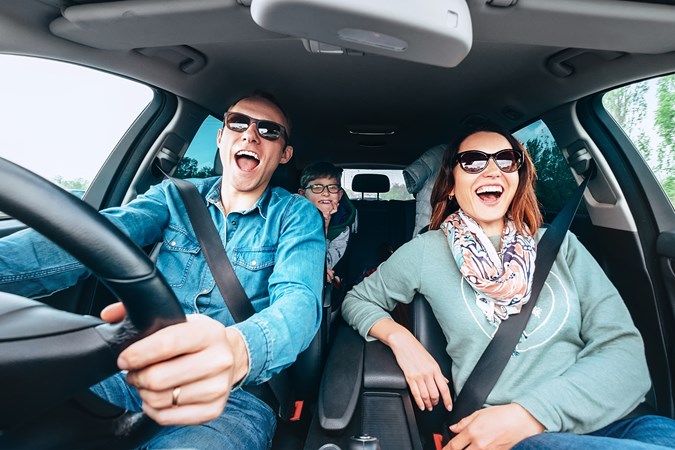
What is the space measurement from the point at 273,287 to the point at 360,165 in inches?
120

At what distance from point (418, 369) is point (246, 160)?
1.04m

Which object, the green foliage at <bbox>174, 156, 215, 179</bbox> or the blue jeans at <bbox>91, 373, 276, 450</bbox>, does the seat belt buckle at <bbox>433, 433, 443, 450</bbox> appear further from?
the green foliage at <bbox>174, 156, 215, 179</bbox>

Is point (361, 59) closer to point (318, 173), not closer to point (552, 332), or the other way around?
point (318, 173)

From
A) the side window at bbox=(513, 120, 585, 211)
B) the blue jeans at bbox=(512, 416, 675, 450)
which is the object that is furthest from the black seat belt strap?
the side window at bbox=(513, 120, 585, 211)

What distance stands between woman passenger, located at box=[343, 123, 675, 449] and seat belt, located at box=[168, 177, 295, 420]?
400 mm

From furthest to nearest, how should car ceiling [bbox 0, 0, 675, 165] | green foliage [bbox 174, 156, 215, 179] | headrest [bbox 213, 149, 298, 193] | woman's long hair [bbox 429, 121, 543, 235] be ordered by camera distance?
1. green foliage [bbox 174, 156, 215, 179]
2. headrest [bbox 213, 149, 298, 193]
3. woman's long hair [bbox 429, 121, 543, 235]
4. car ceiling [bbox 0, 0, 675, 165]

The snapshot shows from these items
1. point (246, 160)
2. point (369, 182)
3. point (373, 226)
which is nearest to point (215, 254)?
point (246, 160)

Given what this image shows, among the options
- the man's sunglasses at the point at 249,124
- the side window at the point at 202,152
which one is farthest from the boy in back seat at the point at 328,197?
the man's sunglasses at the point at 249,124

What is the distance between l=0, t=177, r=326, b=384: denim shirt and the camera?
1.06 metres

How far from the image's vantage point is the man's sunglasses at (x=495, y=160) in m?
1.54

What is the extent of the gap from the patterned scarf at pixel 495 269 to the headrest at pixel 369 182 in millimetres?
2520

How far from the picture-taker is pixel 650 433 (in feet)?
3.58

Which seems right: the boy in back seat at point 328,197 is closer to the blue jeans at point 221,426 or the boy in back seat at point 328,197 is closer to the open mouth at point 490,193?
the open mouth at point 490,193

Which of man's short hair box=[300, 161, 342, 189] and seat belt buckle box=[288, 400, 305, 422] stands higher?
man's short hair box=[300, 161, 342, 189]
